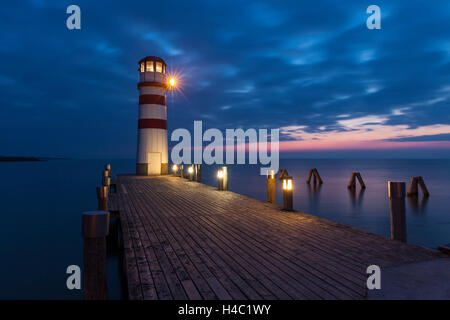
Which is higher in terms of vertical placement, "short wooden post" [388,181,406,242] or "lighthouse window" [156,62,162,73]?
"lighthouse window" [156,62,162,73]

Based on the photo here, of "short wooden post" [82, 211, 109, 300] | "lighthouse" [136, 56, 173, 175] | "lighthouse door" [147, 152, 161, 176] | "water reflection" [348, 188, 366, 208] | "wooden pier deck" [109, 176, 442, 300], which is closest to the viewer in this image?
"short wooden post" [82, 211, 109, 300]

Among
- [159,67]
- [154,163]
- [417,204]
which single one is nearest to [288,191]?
[417,204]

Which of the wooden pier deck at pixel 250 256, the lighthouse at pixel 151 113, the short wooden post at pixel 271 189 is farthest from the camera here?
the lighthouse at pixel 151 113

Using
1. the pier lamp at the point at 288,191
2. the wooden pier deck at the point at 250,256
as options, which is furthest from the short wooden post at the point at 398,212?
the pier lamp at the point at 288,191

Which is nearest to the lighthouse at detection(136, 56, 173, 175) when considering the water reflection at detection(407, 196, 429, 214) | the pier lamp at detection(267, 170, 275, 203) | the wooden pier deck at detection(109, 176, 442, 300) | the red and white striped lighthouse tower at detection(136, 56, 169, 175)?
the red and white striped lighthouse tower at detection(136, 56, 169, 175)

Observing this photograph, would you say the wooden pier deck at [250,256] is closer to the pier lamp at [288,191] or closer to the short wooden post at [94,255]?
the short wooden post at [94,255]

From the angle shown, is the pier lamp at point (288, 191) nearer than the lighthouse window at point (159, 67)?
Yes

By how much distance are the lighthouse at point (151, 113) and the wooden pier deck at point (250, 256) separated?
59.9 ft

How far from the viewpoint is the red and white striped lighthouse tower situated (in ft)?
85.7

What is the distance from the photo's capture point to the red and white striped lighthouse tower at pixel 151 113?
26.1 meters

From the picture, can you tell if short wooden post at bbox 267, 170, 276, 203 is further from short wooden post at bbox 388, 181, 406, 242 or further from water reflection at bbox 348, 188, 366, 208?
water reflection at bbox 348, 188, 366, 208

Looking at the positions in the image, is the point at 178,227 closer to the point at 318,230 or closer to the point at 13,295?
the point at 318,230

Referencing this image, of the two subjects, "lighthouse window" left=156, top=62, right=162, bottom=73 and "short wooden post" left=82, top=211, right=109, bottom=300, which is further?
"lighthouse window" left=156, top=62, right=162, bottom=73

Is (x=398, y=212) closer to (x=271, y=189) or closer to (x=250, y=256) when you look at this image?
(x=250, y=256)
